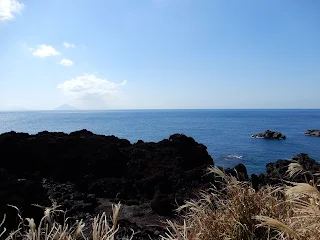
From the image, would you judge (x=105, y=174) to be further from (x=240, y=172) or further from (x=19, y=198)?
(x=240, y=172)

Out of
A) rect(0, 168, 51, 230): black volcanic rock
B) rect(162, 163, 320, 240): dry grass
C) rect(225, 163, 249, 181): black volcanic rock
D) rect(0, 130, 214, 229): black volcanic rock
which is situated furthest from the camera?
rect(0, 130, 214, 229): black volcanic rock

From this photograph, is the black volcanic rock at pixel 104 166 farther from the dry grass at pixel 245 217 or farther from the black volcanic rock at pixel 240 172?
the dry grass at pixel 245 217

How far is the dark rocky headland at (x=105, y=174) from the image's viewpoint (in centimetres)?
1330

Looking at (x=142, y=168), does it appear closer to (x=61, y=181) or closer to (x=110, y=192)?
(x=110, y=192)

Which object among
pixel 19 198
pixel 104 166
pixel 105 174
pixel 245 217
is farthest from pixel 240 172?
pixel 245 217

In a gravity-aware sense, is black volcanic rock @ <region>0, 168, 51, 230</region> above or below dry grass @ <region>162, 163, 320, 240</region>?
below

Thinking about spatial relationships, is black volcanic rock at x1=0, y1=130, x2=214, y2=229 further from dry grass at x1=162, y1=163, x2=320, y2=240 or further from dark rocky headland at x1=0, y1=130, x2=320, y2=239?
dry grass at x1=162, y1=163, x2=320, y2=240

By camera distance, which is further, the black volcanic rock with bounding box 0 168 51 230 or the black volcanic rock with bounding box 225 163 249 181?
the black volcanic rock with bounding box 225 163 249 181

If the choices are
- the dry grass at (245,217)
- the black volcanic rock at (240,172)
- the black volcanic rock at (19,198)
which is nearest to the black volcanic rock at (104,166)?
the black volcanic rock at (240,172)

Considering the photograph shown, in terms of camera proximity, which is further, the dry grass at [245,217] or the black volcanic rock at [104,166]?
the black volcanic rock at [104,166]

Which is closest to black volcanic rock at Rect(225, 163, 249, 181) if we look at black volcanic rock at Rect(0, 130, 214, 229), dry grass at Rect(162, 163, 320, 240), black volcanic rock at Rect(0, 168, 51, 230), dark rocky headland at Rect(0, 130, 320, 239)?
dark rocky headland at Rect(0, 130, 320, 239)

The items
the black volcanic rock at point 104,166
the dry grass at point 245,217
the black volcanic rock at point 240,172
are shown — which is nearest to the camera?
the dry grass at point 245,217

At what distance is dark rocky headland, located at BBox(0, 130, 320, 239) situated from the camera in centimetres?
1330

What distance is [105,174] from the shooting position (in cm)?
2064
